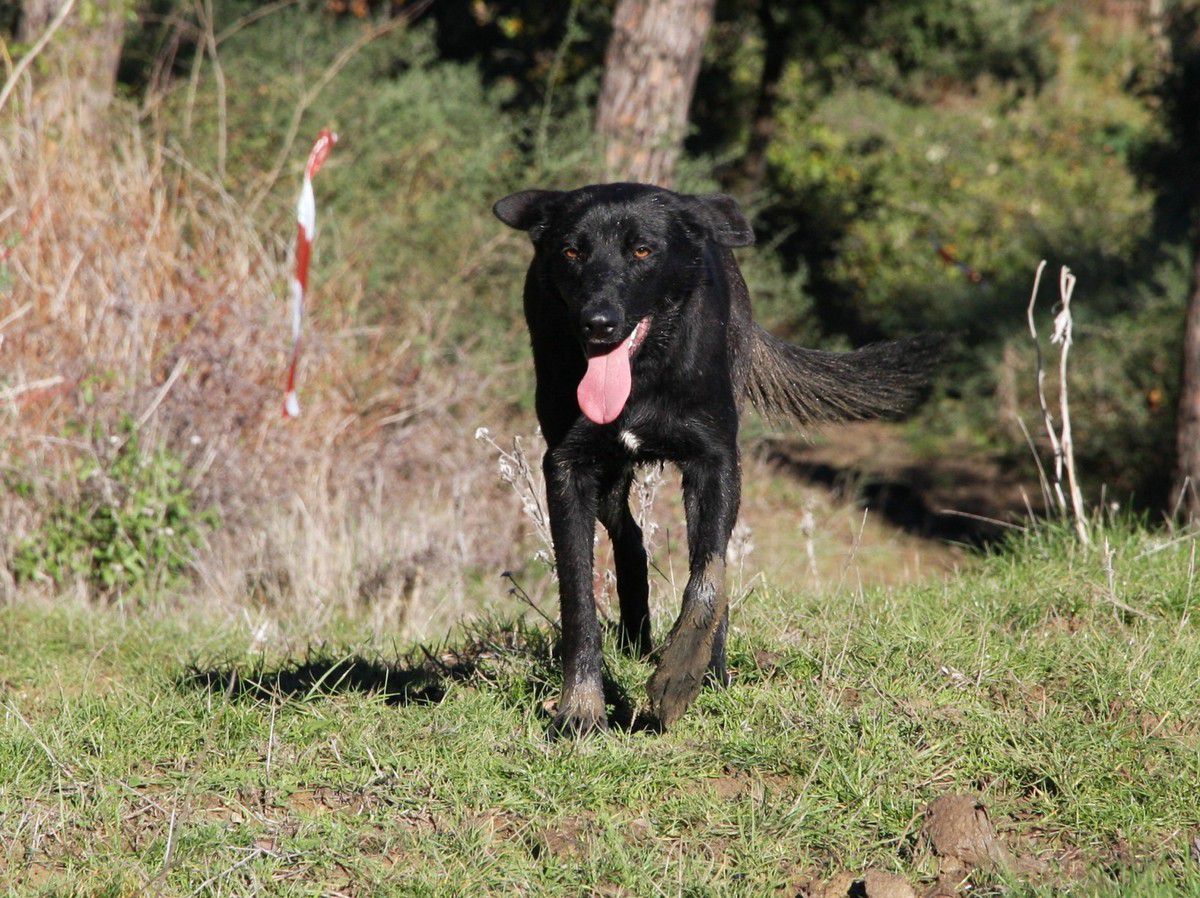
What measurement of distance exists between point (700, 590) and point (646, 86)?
23.0 feet

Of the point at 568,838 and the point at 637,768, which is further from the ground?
the point at 637,768

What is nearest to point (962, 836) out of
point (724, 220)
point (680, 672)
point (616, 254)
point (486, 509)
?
point (680, 672)

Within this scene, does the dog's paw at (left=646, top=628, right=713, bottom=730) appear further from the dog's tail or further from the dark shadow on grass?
the dog's tail

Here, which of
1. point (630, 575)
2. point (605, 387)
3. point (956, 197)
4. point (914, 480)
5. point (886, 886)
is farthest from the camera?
point (956, 197)

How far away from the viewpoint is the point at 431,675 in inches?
174

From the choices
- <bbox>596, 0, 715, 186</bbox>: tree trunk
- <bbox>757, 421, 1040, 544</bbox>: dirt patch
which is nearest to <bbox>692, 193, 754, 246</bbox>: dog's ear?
<bbox>596, 0, 715, 186</bbox>: tree trunk

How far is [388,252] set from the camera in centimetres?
998

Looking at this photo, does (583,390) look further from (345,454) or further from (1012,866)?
(345,454)

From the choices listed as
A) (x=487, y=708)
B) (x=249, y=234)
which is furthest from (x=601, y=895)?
(x=249, y=234)

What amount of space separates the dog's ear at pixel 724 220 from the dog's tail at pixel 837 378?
2.08ft

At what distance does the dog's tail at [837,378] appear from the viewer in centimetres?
509

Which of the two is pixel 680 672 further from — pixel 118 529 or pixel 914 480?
pixel 914 480

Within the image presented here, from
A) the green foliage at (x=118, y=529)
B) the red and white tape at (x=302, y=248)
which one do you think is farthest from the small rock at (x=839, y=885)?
the green foliage at (x=118, y=529)

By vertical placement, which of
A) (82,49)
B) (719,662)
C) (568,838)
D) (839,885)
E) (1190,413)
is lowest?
(568,838)
